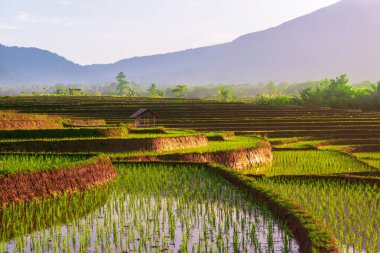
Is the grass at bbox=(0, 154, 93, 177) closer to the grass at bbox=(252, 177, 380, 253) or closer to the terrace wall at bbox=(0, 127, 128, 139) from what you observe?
the grass at bbox=(252, 177, 380, 253)

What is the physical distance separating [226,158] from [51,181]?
8772 mm

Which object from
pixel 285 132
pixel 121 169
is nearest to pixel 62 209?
pixel 121 169

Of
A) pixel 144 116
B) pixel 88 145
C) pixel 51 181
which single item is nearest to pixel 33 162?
pixel 51 181

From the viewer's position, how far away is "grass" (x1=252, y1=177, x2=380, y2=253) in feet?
28.4

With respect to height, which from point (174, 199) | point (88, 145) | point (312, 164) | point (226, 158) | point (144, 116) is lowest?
point (312, 164)

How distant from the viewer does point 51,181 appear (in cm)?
1239

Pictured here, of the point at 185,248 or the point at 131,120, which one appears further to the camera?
the point at 131,120

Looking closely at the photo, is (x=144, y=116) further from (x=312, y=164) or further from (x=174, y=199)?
(x=174, y=199)

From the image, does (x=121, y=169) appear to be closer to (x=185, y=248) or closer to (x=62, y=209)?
(x=62, y=209)

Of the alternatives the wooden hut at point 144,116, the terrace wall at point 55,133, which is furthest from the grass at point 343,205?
the wooden hut at point 144,116

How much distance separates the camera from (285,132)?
3453 centimetres

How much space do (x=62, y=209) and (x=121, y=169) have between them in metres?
5.75

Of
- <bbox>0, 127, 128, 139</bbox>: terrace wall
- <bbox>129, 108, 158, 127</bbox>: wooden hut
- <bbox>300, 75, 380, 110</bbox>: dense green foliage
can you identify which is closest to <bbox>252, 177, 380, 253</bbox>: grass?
<bbox>0, 127, 128, 139</bbox>: terrace wall

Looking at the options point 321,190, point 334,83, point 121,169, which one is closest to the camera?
point 321,190
